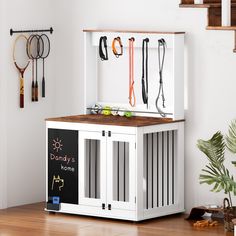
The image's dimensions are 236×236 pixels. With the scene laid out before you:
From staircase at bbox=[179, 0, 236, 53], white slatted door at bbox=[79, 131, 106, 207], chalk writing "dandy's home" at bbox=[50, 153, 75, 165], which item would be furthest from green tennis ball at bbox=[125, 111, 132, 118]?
staircase at bbox=[179, 0, 236, 53]

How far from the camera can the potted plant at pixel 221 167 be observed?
296 inches

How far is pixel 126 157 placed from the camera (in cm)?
804

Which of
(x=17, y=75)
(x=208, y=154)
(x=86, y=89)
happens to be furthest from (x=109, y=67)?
(x=208, y=154)

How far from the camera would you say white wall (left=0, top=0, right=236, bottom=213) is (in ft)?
26.6

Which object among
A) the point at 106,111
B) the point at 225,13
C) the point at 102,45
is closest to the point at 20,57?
the point at 102,45

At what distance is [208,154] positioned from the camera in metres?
7.76

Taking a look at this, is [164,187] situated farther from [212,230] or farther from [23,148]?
[23,148]

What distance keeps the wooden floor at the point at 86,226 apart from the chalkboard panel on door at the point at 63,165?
0.68ft

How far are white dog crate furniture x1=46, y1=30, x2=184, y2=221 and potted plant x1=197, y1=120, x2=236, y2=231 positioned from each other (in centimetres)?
44

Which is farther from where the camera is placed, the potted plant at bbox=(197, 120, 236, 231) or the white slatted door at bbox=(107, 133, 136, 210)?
the white slatted door at bbox=(107, 133, 136, 210)

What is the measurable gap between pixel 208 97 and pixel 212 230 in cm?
122

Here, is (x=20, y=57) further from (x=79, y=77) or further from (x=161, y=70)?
(x=161, y=70)

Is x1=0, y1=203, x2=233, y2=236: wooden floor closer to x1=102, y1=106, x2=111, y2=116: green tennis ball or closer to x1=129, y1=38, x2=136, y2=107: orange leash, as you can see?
x1=102, y1=106, x2=111, y2=116: green tennis ball

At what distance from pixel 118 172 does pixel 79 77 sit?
131 cm
